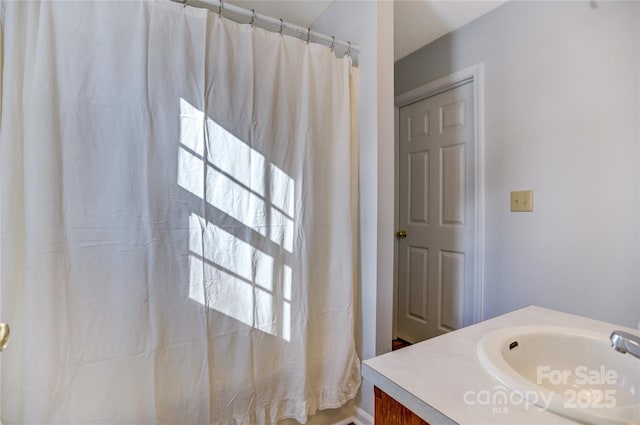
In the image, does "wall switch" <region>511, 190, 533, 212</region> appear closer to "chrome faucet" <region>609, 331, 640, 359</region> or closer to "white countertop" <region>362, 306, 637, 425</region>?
"white countertop" <region>362, 306, 637, 425</region>

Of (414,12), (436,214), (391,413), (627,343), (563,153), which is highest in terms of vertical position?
(414,12)

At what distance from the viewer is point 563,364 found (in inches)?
30.2

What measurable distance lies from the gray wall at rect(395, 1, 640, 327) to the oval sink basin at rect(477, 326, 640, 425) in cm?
86

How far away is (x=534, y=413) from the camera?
517mm

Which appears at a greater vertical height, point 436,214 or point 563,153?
point 563,153

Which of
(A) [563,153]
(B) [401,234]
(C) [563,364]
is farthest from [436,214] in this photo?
(C) [563,364]

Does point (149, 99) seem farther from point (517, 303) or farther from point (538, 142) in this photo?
point (517, 303)

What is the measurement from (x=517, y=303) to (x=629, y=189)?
765 mm

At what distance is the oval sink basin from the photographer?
0.64m

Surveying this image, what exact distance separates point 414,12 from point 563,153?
1.17 m

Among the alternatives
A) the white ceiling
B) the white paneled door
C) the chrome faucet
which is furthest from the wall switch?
the chrome faucet

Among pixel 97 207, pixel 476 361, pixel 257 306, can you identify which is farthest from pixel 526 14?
pixel 97 207

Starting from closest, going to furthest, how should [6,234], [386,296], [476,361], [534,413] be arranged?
[534,413], [476,361], [6,234], [386,296]

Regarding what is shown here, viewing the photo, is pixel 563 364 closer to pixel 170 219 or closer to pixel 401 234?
pixel 170 219
